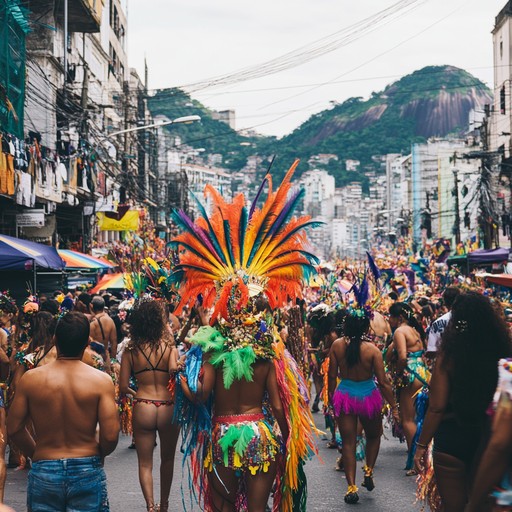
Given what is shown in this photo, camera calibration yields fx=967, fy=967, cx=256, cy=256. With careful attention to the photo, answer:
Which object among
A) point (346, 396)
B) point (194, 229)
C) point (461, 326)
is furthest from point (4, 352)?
point (461, 326)

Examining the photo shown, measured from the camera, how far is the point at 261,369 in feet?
23.1

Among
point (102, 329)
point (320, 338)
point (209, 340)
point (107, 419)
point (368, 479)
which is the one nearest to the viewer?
point (107, 419)

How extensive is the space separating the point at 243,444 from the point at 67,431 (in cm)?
165

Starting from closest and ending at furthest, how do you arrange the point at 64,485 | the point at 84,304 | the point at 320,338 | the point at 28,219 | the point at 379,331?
the point at 64,485
the point at 379,331
the point at 320,338
the point at 84,304
the point at 28,219

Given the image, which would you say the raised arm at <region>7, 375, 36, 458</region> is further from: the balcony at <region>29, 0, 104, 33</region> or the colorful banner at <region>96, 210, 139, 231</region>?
the colorful banner at <region>96, 210, 139, 231</region>

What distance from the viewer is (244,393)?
6.98 metres

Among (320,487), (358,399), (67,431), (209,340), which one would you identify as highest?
(209,340)

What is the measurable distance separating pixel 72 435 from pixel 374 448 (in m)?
4.81

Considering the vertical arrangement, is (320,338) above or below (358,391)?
below

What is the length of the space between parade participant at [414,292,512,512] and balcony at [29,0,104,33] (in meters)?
26.9

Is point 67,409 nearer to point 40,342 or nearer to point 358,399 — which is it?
point 40,342

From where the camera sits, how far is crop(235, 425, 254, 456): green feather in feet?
22.2

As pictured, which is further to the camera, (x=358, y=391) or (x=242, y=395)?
(x=358, y=391)

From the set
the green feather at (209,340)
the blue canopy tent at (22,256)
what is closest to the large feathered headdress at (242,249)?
the green feather at (209,340)
